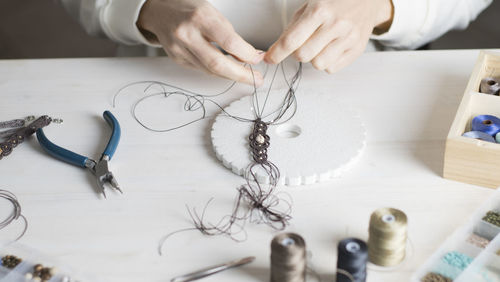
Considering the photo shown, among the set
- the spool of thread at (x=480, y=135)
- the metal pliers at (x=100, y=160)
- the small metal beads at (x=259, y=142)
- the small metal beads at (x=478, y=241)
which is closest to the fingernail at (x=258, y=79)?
the small metal beads at (x=259, y=142)

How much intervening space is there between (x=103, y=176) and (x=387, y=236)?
1.41 feet

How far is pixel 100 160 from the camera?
0.89 meters

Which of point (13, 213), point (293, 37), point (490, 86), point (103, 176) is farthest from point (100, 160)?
point (490, 86)

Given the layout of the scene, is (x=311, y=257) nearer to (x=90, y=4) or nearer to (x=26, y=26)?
(x=90, y=4)

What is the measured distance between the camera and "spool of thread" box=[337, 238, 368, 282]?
636 mm

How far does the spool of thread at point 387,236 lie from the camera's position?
66 cm

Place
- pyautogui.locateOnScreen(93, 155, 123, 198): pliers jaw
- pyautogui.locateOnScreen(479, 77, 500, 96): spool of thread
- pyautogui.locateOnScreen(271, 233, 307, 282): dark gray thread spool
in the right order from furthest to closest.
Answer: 1. pyautogui.locateOnScreen(479, 77, 500, 96): spool of thread
2. pyautogui.locateOnScreen(93, 155, 123, 198): pliers jaw
3. pyautogui.locateOnScreen(271, 233, 307, 282): dark gray thread spool

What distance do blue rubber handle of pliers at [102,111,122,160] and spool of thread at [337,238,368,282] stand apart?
1.39 ft

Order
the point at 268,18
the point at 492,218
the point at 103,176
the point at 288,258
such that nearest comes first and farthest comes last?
the point at 288,258, the point at 492,218, the point at 103,176, the point at 268,18

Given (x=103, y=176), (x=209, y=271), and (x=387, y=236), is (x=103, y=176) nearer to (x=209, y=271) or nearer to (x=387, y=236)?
(x=209, y=271)

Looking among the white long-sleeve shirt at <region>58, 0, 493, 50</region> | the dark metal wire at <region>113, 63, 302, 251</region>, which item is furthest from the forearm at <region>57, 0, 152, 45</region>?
the dark metal wire at <region>113, 63, 302, 251</region>

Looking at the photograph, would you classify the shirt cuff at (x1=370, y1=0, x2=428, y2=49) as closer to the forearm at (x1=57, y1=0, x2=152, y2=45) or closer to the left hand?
the left hand

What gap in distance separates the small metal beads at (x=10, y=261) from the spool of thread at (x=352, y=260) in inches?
16.0

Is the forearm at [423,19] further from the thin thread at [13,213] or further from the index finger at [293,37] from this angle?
the thin thread at [13,213]
